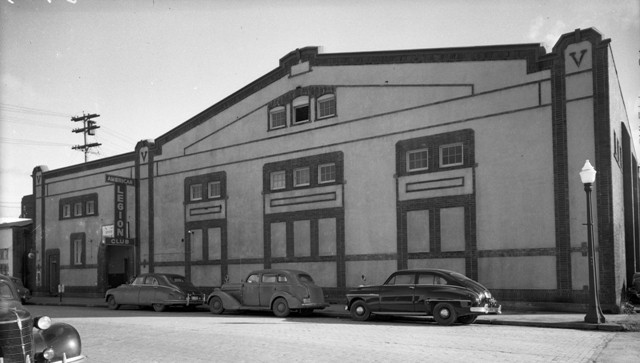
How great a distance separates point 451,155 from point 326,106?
6.49m

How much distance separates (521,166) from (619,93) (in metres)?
5.93

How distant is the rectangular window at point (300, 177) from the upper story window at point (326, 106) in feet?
8.02

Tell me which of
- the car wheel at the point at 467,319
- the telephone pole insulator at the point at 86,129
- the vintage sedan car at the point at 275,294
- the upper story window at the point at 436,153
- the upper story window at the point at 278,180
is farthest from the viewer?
the telephone pole insulator at the point at 86,129

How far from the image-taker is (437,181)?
2353 cm

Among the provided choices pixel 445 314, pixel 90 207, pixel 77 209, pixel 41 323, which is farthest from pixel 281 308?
pixel 77 209

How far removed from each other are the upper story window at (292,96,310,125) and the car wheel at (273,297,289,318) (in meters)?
9.77

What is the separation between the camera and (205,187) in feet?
105

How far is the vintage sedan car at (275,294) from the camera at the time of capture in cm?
2048

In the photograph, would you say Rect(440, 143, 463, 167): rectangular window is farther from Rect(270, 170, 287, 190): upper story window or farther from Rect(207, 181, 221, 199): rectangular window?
Rect(207, 181, 221, 199): rectangular window

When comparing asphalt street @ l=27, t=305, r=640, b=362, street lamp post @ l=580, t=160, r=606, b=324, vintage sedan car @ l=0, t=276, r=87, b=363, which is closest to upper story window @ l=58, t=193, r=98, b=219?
asphalt street @ l=27, t=305, r=640, b=362

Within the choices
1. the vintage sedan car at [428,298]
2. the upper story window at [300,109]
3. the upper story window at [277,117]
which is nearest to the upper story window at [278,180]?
the upper story window at [277,117]

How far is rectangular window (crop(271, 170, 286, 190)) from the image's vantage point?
94.0 ft

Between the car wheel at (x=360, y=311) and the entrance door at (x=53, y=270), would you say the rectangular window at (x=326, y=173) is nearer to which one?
the car wheel at (x=360, y=311)

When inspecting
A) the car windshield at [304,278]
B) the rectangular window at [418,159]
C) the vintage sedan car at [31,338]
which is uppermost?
the rectangular window at [418,159]
